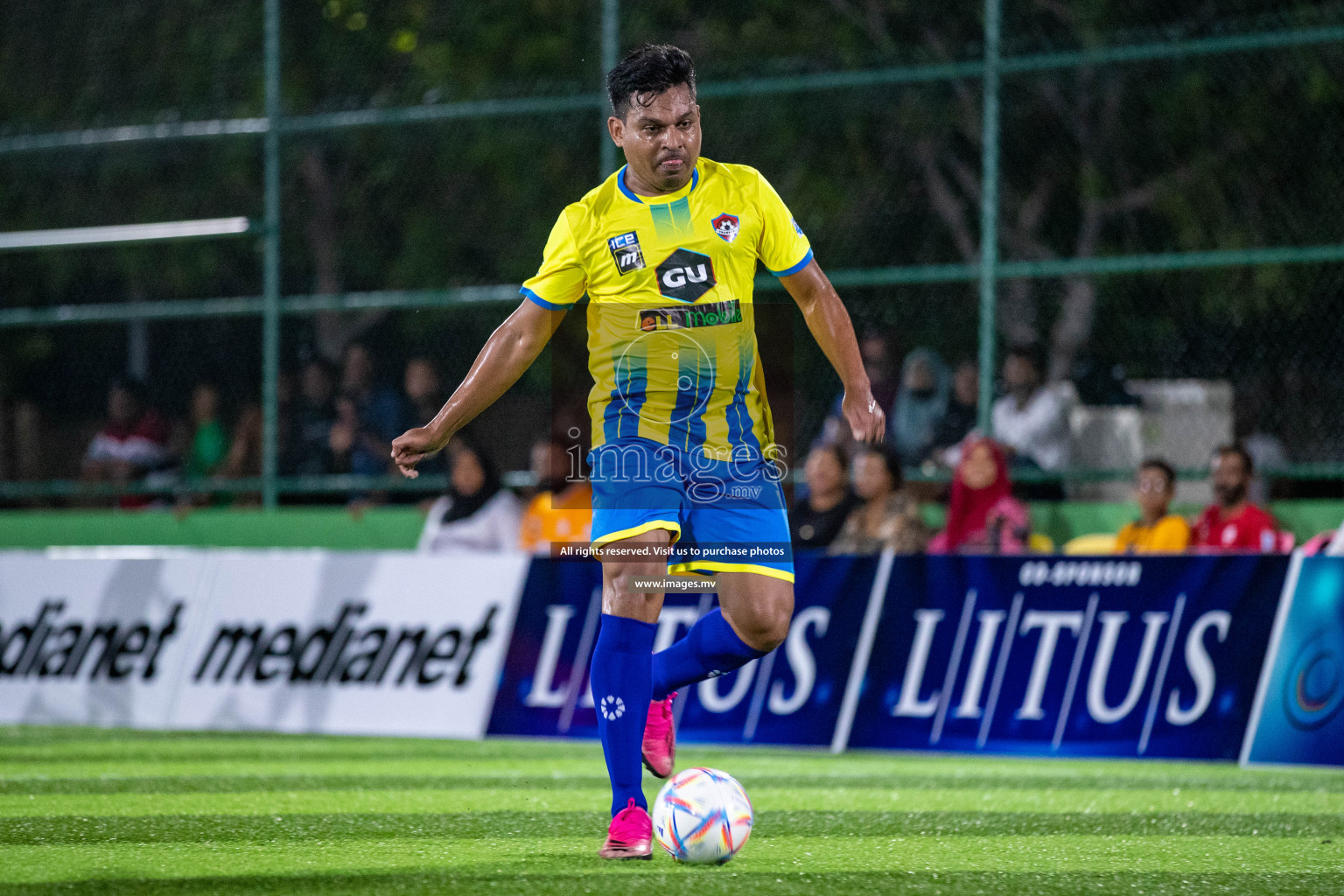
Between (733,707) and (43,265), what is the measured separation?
28.2 feet

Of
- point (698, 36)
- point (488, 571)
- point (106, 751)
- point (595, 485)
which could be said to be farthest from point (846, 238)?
point (595, 485)

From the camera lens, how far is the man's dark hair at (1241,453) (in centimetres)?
1048

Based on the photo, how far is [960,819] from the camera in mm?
6750

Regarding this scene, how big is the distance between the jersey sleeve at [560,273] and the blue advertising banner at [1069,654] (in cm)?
485

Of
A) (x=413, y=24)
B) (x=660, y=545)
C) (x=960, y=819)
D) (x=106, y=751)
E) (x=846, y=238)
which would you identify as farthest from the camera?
(x=413, y=24)

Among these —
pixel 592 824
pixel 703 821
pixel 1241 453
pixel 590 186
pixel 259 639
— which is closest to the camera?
pixel 703 821

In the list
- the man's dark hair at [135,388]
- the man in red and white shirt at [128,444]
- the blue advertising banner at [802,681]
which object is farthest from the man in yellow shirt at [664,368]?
the man's dark hair at [135,388]

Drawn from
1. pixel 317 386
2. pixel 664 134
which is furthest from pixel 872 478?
pixel 664 134

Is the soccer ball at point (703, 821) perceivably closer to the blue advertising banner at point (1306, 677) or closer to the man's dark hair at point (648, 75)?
the man's dark hair at point (648, 75)

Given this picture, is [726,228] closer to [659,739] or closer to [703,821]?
[659,739]

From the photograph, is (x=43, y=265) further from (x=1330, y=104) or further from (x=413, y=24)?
(x=1330, y=104)

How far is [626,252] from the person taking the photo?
18.3ft

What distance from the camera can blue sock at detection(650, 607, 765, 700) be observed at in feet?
19.1

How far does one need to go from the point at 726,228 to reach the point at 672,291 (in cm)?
26
